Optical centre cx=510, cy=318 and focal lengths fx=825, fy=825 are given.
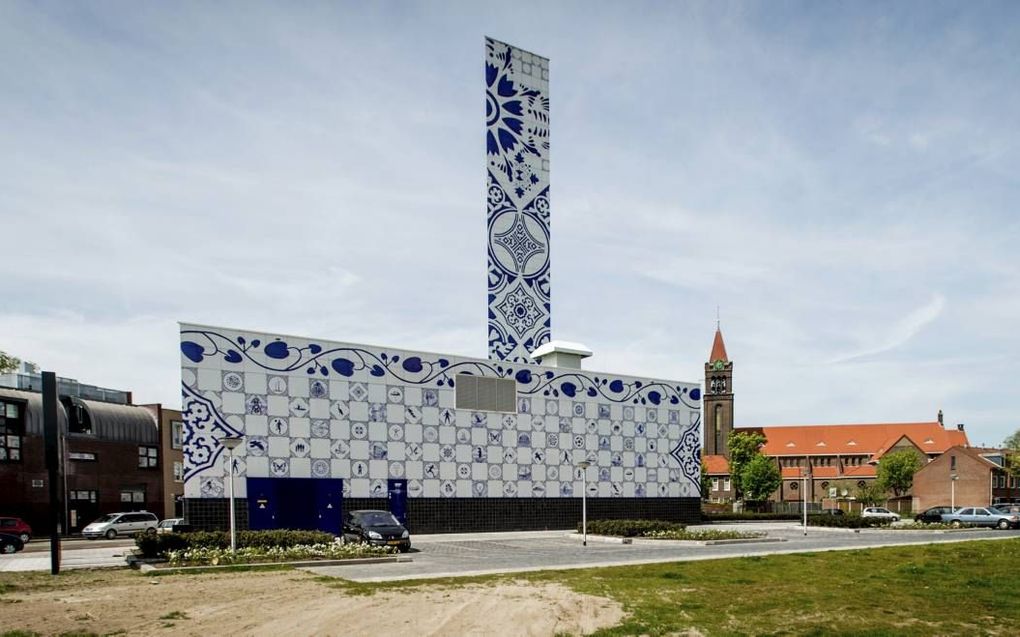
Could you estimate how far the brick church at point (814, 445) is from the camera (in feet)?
375

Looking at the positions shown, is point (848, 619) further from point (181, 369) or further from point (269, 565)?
point (181, 369)

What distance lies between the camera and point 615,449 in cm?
4222

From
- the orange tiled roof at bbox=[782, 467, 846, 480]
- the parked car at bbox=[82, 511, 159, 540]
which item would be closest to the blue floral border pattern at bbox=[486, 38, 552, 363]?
the parked car at bbox=[82, 511, 159, 540]

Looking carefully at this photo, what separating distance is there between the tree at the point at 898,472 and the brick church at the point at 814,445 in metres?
11.0

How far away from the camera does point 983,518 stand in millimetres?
49344

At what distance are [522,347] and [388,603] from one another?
2680cm

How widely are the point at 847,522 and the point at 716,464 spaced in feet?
252

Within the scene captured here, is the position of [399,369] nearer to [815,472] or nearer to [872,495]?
[872,495]

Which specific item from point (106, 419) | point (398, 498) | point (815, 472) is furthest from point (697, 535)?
point (815, 472)

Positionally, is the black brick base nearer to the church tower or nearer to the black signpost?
the black signpost

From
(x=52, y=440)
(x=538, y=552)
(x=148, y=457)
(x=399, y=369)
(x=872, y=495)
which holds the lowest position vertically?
(x=872, y=495)

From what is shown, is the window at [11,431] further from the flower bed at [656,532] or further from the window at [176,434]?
the flower bed at [656,532]

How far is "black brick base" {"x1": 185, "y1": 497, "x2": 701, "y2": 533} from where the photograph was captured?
101ft

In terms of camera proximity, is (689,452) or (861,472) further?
(861,472)
